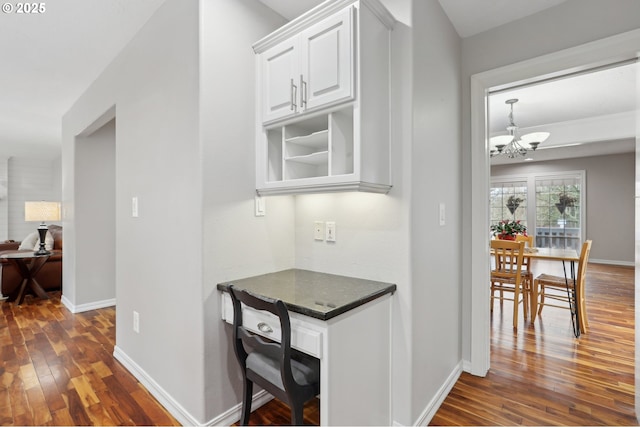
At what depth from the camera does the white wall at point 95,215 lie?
3852mm

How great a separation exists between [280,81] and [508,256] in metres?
3.11

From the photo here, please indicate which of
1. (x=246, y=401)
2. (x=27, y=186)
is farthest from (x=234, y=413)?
(x=27, y=186)

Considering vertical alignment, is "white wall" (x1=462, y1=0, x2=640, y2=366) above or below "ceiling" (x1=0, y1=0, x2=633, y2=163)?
below

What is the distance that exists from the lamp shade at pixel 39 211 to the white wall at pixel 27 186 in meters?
3.45

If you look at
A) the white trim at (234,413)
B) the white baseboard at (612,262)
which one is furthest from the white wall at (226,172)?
the white baseboard at (612,262)

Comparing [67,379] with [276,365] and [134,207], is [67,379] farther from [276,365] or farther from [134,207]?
[276,365]

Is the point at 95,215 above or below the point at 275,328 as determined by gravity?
above

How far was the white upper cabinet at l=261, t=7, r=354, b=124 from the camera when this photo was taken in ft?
5.07

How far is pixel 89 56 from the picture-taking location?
271 cm

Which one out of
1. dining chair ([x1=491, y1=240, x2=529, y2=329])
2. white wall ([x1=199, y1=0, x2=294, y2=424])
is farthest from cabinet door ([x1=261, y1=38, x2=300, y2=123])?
dining chair ([x1=491, y1=240, x2=529, y2=329])

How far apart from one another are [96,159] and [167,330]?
308cm

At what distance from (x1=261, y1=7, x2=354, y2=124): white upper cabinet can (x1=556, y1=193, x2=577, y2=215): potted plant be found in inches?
317

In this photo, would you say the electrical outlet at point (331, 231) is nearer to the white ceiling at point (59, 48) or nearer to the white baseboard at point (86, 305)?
the white ceiling at point (59, 48)

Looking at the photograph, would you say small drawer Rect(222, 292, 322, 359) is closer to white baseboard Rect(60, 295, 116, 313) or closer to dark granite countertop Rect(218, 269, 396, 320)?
dark granite countertop Rect(218, 269, 396, 320)
